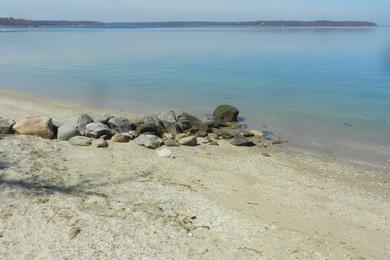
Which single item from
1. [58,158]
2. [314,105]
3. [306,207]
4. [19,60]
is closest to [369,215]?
[306,207]

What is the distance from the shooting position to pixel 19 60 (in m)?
38.9

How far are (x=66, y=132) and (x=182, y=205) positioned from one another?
15.2ft

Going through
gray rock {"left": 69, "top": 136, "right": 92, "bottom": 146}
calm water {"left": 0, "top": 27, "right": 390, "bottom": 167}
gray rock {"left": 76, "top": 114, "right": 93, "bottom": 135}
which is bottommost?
calm water {"left": 0, "top": 27, "right": 390, "bottom": 167}

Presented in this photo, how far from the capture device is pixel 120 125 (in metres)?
12.0

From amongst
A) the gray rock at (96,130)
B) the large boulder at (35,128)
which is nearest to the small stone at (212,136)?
the gray rock at (96,130)

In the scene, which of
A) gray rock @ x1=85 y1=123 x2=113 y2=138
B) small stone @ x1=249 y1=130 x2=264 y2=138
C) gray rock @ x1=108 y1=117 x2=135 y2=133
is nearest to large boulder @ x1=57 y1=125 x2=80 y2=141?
gray rock @ x1=85 y1=123 x2=113 y2=138

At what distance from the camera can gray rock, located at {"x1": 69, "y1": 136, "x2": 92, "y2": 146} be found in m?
10.2

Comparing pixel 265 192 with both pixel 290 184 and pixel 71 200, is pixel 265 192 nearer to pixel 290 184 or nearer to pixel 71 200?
pixel 290 184

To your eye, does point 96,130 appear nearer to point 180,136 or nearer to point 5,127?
point 5,127

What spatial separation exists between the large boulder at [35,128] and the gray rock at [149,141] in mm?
2029

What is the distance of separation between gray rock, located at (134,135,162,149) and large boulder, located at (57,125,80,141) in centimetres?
146

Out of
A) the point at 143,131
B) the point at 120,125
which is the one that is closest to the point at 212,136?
the point at 143,131

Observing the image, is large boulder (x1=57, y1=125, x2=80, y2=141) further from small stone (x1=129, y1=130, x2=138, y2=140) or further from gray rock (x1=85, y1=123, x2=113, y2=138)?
small stone (x1=129, y1=130, x2=138, y2=140)

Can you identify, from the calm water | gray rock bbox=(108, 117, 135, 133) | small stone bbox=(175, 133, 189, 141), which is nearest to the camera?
gray rock bbox=(108, 117, 135, 133)
